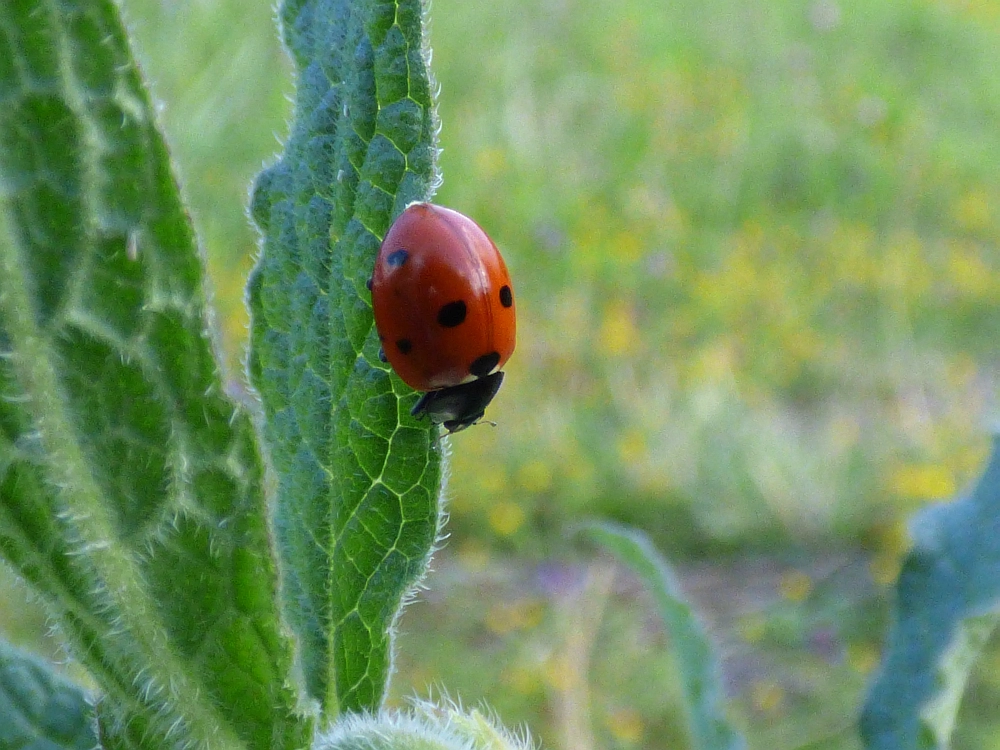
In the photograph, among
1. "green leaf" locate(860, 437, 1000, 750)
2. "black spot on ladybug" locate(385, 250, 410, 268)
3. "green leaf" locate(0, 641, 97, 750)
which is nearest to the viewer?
"green leaf" locate(0, 641, 97, 750)

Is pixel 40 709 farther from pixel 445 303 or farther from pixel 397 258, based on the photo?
pixel 445 303

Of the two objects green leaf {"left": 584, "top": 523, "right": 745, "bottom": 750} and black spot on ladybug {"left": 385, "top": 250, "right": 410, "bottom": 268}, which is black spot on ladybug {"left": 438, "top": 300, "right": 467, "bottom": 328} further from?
green leaf {"left": 584, "top": 523, "right": 745, "bottom": 750}

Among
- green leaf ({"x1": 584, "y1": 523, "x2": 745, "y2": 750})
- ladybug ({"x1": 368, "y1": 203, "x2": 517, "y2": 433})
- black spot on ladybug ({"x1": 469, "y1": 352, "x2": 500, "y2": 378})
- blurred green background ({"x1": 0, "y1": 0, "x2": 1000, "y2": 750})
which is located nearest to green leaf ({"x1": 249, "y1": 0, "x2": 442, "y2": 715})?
ladybug ({"x1": 368, "y1": 203, "x2": 517, "y2": 433})

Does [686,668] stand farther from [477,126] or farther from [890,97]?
[890,97]

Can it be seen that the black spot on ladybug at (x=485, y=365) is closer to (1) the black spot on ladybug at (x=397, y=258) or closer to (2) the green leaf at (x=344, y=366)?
(1) the black spot on ladybug at (x=397, y=258)

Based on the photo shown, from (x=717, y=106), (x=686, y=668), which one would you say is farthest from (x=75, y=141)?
(x=717, y=106)

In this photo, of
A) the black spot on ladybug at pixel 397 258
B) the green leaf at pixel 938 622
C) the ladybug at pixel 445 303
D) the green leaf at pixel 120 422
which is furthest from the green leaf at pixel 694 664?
the green leaf at pixel 120 422

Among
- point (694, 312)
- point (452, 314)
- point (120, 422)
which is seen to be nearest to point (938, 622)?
point (452, 314)
